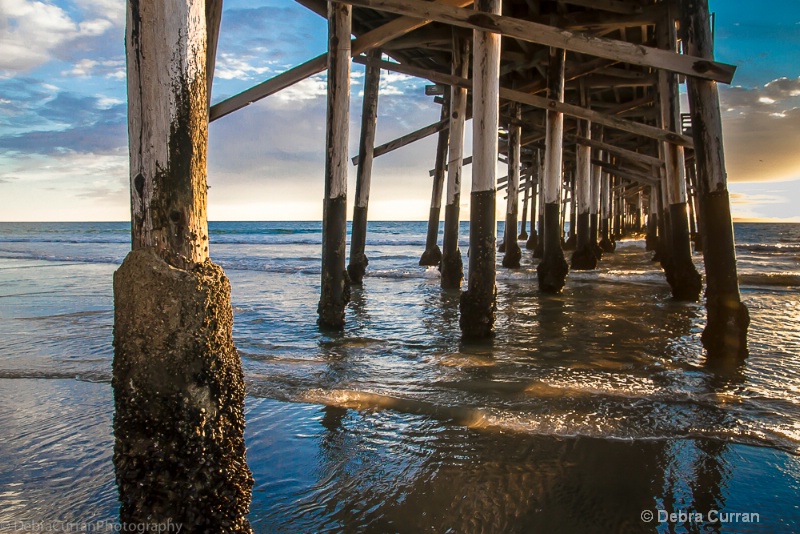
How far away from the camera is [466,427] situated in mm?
3160

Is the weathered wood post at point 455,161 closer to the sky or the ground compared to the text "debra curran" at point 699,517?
closer to the sky

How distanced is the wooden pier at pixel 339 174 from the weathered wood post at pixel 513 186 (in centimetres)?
183

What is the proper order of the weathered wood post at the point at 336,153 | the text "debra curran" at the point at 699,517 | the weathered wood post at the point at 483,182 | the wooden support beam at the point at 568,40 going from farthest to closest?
the weathered wood post at the point at 336,153
the weathered wood post at the point at 483,182
the wooden support beam at the point at 568,40
the text "debra curran" at the point at 699,517

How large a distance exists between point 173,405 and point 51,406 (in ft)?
7.54

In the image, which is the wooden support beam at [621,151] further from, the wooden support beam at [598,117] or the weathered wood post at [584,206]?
the weathered wood post at [584,206]

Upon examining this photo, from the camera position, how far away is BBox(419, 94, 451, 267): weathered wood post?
11.3 metres

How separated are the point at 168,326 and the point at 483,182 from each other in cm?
376

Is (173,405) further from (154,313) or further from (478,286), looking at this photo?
(478,286)

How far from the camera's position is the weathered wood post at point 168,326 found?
6.13 ft

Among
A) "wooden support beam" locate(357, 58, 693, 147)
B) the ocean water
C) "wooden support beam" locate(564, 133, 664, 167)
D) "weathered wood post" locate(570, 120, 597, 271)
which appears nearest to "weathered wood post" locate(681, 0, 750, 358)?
the ocean water

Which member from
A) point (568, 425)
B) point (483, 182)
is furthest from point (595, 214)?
point (568, 425)

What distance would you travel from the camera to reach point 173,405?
187 cm

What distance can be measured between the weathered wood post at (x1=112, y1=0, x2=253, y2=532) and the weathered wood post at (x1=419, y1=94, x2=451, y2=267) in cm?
886

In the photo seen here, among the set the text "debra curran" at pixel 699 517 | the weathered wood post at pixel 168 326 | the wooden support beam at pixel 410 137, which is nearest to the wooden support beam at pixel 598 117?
the wooden support beam at pixel 410 137
